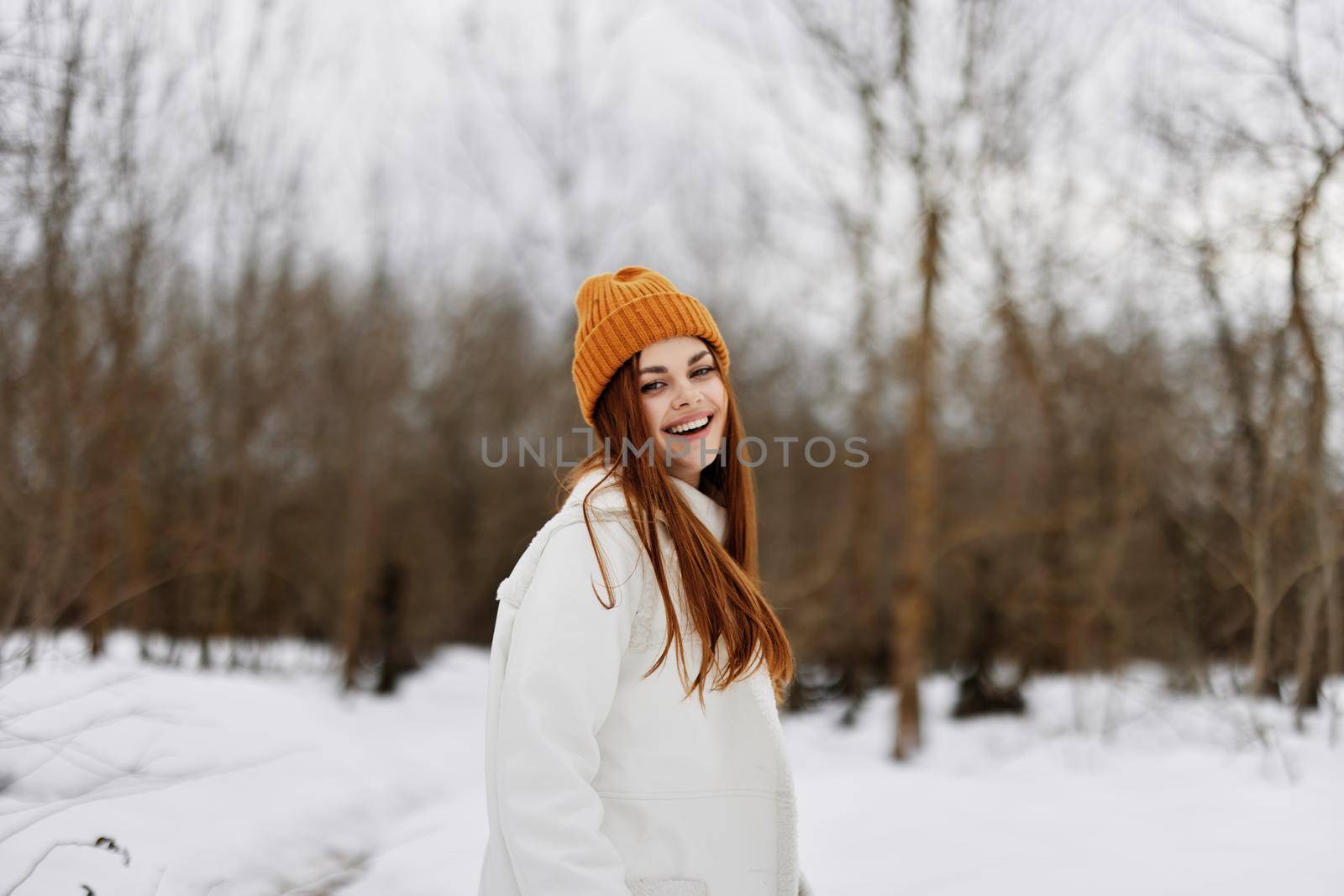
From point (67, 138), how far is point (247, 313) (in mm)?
4750

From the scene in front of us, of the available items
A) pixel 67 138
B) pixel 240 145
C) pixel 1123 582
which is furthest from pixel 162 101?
pixel 1123 582

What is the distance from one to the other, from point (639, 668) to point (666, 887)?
1.09 feet

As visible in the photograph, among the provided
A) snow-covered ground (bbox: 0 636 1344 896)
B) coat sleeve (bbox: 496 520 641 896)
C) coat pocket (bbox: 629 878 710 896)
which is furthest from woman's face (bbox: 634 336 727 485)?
snow-covered ground (bbox: 0 636 1344 896)

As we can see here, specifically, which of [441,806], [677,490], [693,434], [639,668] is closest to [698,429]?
[693,434]

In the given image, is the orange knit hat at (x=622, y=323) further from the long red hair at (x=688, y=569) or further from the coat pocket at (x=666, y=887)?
the coat pocket at (x=666, y=887)

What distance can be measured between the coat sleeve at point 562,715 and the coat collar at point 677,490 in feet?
0.27

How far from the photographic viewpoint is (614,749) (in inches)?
57.9

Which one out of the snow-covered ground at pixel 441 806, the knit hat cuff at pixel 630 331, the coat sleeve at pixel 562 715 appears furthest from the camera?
the snow-covered ground at pixel 441 806

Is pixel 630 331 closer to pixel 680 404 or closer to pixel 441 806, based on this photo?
→ pixel 680 404

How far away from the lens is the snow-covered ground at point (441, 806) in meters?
3.03

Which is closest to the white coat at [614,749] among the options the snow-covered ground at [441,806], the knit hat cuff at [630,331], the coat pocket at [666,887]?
the coat pocket at [666,887]

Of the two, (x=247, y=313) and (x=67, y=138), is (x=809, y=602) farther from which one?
(x=67, y=138)

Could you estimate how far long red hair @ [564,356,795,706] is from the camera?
1535 millimetres

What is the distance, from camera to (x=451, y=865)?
3.45m
